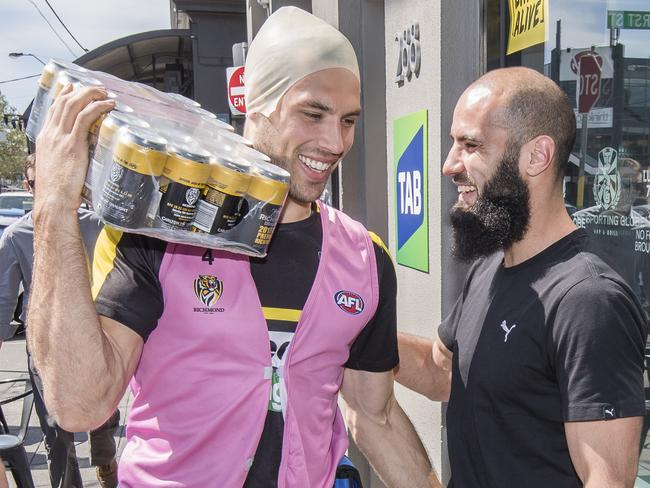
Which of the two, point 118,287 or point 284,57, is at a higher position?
point 284,57

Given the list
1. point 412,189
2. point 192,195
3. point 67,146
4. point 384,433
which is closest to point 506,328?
point 384,433

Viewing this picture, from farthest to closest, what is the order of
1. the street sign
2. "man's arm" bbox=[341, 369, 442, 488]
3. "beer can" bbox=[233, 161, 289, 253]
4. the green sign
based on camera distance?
1. the street sign
2. the green sign
3. "man's arm" bbox=[341, 369, 442, 488]
4. "beer can" bbox=[233, 161, 289, 253]

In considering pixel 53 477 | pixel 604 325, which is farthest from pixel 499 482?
pixel 53 477

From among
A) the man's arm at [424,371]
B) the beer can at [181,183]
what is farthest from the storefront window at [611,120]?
the beer can at [181,183]

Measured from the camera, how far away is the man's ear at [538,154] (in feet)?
6.66

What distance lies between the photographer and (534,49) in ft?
9.94

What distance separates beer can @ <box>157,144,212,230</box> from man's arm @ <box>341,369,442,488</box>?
3.58 ft

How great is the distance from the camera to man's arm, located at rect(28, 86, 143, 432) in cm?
152

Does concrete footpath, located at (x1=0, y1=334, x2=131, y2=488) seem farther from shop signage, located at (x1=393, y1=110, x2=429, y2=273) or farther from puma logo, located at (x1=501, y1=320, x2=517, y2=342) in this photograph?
puma logo, located at (x1=501, y1=320, x2=517, y2=342)

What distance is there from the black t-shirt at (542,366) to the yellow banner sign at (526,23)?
1.36 m

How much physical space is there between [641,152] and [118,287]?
1.94 m

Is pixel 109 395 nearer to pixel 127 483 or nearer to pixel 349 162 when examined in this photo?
pixel 127 483

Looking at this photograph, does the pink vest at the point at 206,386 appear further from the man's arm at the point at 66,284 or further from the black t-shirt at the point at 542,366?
the black t-shirt at the point at 542,366

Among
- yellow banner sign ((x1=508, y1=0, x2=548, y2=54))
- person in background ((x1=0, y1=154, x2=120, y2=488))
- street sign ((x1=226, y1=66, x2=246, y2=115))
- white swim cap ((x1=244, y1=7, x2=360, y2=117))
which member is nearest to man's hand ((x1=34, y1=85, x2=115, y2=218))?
white swim cap ((x1=244, y1=7, x2=360, y2=117))
